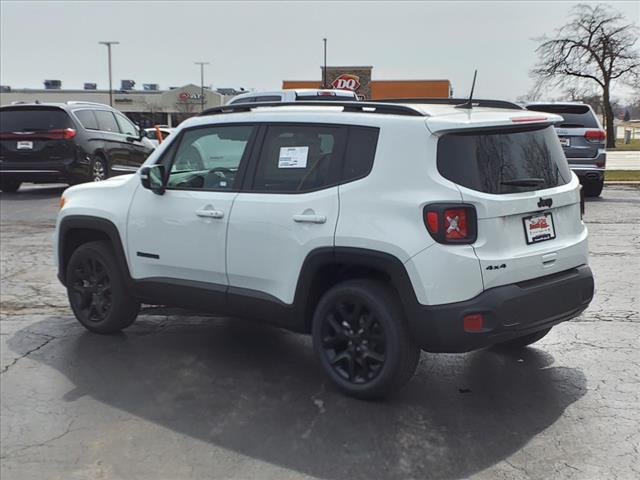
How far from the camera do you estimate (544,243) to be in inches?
160

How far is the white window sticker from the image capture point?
4.36 metres

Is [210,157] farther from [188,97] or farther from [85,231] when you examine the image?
[188,97]

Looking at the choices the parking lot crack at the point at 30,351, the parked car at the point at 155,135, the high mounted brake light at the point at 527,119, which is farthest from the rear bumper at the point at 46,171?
the high mounted brake light at the point at 527,119

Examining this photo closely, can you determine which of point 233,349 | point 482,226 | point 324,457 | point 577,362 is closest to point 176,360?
point 233,349

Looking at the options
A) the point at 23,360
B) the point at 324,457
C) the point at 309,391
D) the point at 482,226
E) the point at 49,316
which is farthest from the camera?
the point at 49,316

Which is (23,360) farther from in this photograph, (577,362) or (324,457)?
(577,362)

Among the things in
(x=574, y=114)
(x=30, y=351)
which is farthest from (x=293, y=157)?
(x=574, y=114)

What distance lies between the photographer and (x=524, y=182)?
3.99m

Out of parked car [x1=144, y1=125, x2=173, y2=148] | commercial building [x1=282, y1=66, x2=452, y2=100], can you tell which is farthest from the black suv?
commercial building [x1=282, y1=66, x2=452, y2=100]

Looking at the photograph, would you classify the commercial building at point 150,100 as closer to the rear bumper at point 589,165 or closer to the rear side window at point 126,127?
the rear side window at point 126,127

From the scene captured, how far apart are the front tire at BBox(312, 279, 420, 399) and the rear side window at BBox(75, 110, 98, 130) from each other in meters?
10.4

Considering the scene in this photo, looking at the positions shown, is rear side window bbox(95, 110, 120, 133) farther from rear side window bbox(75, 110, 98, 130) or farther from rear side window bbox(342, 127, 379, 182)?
rear side window bbox(342, 127, 379, 182)

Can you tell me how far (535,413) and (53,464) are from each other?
8.70ft

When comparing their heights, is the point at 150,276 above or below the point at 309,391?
above
